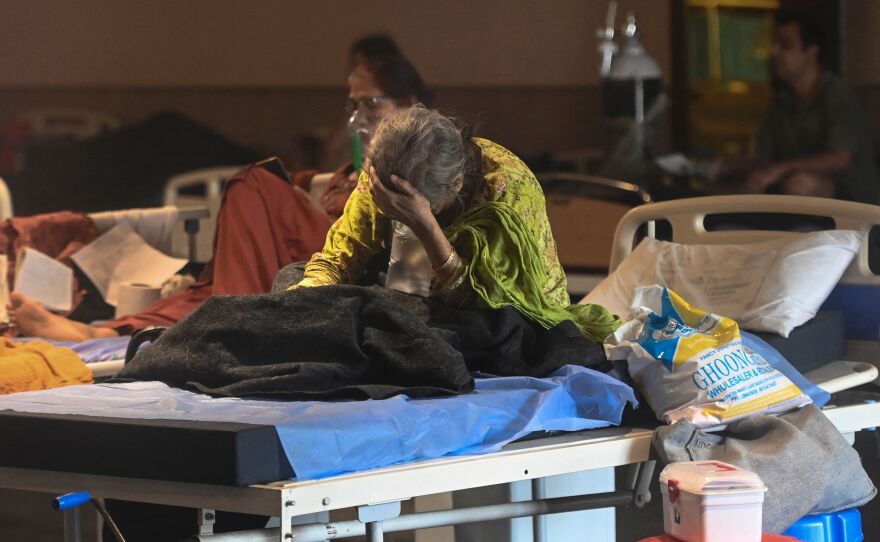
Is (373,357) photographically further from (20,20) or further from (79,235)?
(20,20)

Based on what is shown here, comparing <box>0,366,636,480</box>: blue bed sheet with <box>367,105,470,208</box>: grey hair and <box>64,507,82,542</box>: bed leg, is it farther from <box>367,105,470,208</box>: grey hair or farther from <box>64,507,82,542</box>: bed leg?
<box>367,105,470,208</box>: grey hair

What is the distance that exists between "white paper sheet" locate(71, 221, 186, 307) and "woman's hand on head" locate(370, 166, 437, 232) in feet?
5.59

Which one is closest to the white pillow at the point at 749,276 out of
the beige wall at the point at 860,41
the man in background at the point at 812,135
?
the man in background at the point at 812,135

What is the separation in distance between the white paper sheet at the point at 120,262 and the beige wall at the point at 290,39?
3109mm

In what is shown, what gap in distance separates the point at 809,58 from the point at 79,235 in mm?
3320

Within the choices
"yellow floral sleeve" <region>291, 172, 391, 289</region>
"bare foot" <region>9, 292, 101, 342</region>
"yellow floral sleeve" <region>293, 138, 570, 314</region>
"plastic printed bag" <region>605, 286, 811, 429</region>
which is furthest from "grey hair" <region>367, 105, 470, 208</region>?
"bare foot" <region>9, 292, 101, 342</region>

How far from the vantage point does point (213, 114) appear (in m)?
7.35

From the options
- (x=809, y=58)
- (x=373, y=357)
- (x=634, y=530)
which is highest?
(x=809, y=58)

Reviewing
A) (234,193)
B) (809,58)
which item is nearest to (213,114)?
(809,58)

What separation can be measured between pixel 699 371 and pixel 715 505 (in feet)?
1.39

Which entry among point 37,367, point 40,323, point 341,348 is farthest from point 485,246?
point 40,323

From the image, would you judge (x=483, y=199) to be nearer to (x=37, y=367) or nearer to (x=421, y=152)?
(x=421, y=152)

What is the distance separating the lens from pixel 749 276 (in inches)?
120

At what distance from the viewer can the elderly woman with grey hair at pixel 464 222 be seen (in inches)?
97.2
